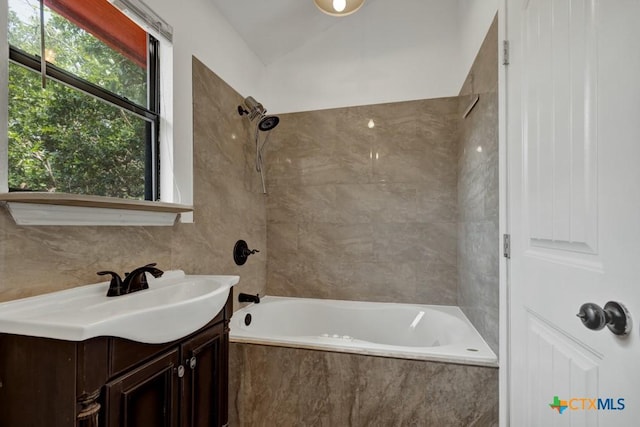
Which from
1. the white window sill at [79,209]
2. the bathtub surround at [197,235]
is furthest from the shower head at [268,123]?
the white window sill at [79,209]

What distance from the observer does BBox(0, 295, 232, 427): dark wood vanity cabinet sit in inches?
27.8

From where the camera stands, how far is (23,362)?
29.1 inches

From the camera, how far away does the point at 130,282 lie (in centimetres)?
112

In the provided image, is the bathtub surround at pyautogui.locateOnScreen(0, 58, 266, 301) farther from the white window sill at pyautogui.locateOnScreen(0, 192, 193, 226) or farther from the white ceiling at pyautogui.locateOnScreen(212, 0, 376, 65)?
the white ceiling at pyautogui.locateOnScreen(212, 0, 376, 65)

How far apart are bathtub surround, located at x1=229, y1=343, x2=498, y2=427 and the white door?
0.76ft

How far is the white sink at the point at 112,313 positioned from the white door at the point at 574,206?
114 cm

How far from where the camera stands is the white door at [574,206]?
618mm

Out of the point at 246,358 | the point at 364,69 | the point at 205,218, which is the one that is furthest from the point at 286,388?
the point at 364,69

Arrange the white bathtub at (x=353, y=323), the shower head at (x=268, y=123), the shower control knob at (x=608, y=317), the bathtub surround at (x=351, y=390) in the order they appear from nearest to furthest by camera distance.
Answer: the shower control knob at (x=608, y=317) → the bathtub surround at (x=351, y=390) → the white bathtub at (x=353, y=323) → the shower head at (x=268, y=123)

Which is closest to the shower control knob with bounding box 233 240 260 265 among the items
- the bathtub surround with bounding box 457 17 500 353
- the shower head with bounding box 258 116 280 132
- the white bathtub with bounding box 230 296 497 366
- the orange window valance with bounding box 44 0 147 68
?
the white bathtub with bounding box 230 296 497 366

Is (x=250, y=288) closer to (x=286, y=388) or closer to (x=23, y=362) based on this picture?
(x=286, y=388)

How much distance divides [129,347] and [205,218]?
3.55ft

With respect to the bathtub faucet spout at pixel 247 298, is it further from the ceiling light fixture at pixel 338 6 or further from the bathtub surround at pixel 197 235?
the ceiling light fixture at pixel 338 6

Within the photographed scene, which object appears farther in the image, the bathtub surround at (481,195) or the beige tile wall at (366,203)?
the beige tile wall at (366,203)
